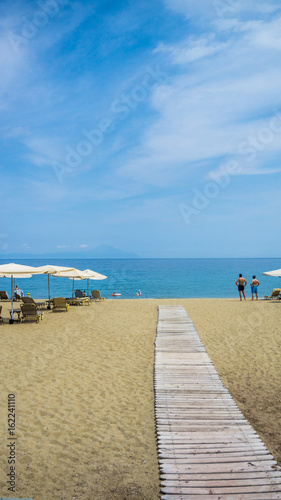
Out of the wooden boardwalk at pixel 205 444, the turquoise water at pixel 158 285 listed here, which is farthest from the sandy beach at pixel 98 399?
the turquoise water at pixel 158 285

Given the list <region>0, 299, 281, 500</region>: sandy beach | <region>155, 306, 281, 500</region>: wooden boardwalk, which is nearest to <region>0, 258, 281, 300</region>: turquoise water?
<region>0, 299, 281, 500</region>: sandy beach

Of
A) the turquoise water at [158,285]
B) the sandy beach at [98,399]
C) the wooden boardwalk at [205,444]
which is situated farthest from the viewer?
the turquoise water at [158,285]

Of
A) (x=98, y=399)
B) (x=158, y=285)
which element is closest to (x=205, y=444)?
(x=98, y=399)

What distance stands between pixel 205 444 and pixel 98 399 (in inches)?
94.5

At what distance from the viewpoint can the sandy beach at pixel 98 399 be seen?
421 centimetres

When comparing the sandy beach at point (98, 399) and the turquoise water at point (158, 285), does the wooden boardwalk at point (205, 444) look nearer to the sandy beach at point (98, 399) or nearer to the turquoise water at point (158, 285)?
the sandy beach at point (98, 399)

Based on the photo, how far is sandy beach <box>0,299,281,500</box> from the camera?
4215mm

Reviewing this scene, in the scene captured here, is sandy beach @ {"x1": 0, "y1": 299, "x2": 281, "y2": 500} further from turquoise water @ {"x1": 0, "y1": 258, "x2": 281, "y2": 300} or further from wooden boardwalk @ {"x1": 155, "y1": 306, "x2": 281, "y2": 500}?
turquoise water @ {"x1": 0, "y1": 258, "x2": 281, "y2": 300}

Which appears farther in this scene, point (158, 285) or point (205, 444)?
point (158, 285)

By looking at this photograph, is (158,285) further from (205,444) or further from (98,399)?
(205,444)

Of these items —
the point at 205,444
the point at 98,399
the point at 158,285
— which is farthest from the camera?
the point at 158,285

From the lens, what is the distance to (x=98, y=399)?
650 cm

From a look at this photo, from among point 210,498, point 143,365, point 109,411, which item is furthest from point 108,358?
point 210,498

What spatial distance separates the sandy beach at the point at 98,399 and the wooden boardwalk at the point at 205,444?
202mm
